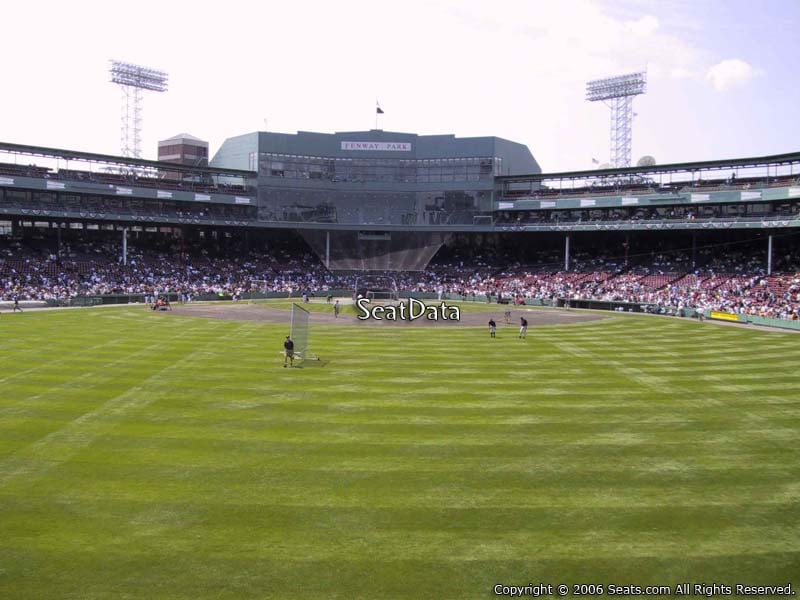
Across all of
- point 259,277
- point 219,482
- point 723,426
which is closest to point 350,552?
point 219,482

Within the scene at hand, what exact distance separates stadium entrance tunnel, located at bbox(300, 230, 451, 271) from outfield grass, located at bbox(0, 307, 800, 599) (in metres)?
65.9

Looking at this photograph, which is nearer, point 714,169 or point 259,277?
point 714,169

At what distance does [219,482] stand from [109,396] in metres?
10.1

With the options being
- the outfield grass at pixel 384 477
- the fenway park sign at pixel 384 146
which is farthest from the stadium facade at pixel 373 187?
Answer: the outfield grass at pixel 384 477

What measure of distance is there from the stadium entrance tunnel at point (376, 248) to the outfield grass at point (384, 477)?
216 feet

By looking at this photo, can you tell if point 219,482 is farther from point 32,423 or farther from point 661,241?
point 661,241

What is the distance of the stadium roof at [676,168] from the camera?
Result: 70000 mm

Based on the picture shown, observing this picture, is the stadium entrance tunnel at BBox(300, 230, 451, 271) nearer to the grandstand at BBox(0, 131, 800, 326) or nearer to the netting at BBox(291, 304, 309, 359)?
the grandstand at BBox(0, 131, 800, 326)

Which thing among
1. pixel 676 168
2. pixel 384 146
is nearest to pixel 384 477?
pixel 676 168

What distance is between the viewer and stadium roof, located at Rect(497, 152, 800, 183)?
230 ft

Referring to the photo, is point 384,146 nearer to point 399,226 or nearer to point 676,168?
point 399,226

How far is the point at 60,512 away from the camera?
12.9 meters

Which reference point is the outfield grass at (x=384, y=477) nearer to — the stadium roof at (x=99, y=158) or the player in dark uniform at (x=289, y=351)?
the player in dark uniform at (x=289, y=351)

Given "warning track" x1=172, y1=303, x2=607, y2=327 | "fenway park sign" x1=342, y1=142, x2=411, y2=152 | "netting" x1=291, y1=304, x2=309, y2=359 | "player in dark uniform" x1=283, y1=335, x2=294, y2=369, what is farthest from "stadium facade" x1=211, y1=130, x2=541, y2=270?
"player in dark uniform" x1=283, y1=335, x2=294, y2=369
